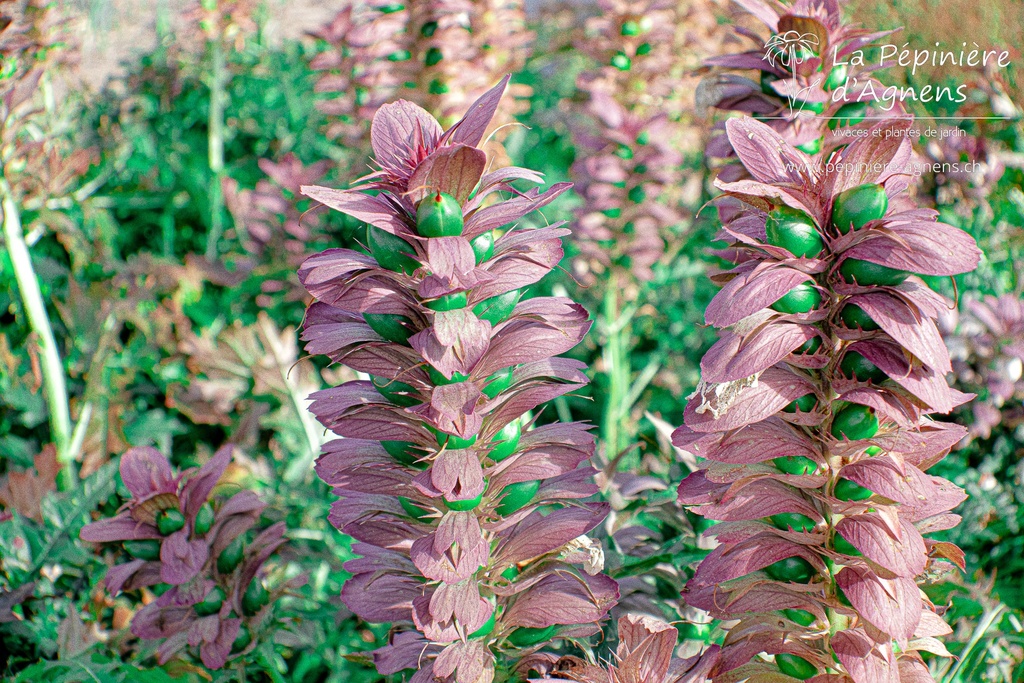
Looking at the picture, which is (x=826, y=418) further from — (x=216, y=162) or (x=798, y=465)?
(x=216, y=162)

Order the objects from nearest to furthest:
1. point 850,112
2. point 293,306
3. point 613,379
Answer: point 850,112, point 613,379, point 293,306

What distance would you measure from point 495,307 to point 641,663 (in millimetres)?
474

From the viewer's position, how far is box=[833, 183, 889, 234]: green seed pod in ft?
2.54

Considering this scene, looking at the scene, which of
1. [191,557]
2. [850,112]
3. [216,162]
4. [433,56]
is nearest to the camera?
[191,557]

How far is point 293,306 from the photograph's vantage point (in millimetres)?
3156

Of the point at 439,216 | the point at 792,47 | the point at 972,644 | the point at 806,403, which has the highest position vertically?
the point at 792,47

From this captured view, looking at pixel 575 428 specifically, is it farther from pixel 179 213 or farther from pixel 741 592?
pixel 179 213

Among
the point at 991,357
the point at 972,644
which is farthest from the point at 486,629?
the point at 991,357

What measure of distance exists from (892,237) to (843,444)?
23 cm

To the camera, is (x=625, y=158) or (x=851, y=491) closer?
(x=851, y=491)

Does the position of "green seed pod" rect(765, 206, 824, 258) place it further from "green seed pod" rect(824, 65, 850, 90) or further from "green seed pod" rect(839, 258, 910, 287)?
"green seed pod" rect(824, 65, 850, 90)

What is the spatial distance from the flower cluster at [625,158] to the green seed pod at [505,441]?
1464mm

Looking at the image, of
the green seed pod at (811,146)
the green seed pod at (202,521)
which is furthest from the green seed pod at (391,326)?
Result: the green seed pod at (811,146)

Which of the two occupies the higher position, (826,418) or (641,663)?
(826,418)
